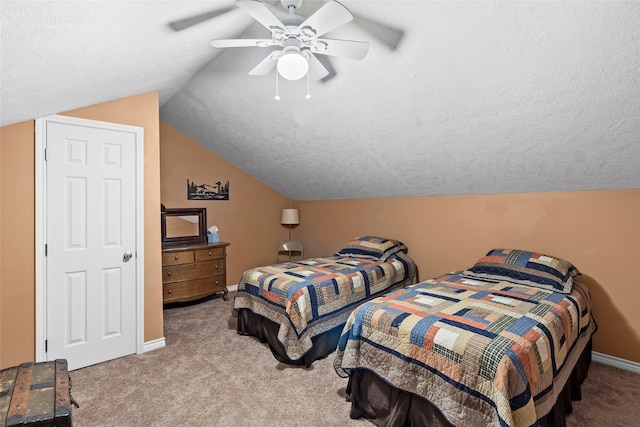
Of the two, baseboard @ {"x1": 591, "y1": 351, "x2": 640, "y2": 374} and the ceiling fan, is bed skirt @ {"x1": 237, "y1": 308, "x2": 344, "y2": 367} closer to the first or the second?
the ceiling fan

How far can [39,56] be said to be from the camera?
5.07 ft

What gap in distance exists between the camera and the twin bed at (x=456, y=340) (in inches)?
61.2

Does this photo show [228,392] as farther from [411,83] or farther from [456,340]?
[411,83]

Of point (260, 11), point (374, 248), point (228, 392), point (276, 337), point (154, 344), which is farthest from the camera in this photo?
point (374, 248)

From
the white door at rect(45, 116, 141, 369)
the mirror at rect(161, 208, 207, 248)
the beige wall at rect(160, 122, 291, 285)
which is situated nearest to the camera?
the white door at rect(45, 116, 141, 369)

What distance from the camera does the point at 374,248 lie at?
3.86 meters

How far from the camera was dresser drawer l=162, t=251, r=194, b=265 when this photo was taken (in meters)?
3.90

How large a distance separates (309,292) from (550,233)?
2.37 m

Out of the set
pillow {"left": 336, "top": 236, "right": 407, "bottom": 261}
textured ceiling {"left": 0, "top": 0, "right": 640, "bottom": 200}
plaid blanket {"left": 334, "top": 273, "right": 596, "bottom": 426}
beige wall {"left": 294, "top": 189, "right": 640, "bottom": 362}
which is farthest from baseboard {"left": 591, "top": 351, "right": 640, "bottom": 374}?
pillow {"left": 336, "top": 236, "right": 407, "bottom": 261}

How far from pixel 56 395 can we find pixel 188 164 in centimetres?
368

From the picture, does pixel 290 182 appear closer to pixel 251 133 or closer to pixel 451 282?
pixel 251 133

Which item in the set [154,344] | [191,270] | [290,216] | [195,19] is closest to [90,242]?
[154,344]

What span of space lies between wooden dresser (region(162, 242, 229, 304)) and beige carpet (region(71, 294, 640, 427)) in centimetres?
103

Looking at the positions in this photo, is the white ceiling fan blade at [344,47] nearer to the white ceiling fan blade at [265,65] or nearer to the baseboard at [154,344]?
the white ceiling fan blade at [265,65]
